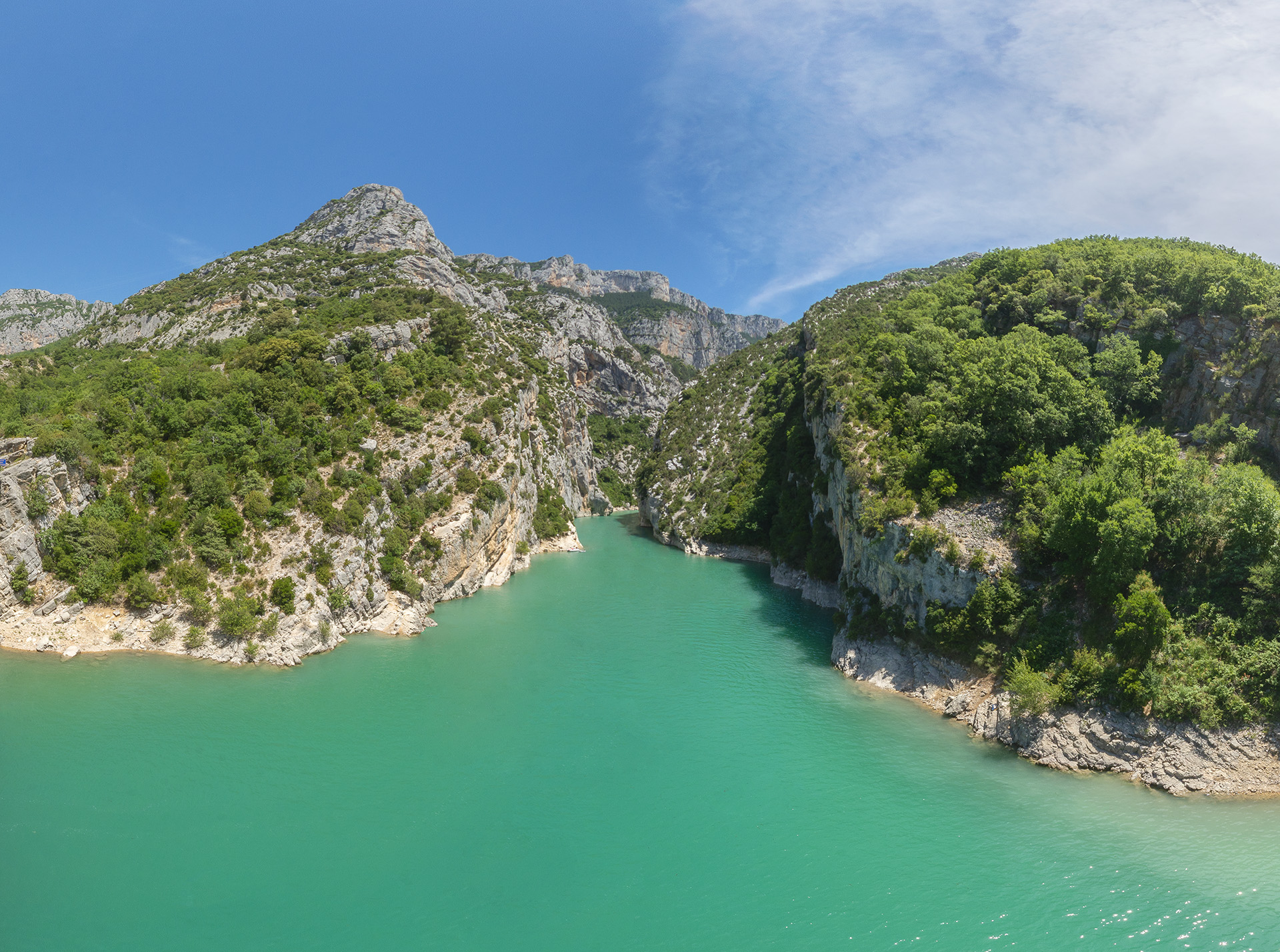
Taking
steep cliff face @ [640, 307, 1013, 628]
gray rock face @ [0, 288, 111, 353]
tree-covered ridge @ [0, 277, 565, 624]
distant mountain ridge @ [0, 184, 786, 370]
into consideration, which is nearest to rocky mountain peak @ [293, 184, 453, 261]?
distant mountain ridge @ [0, 184, 786, 370]

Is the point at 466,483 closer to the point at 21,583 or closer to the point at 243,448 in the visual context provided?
the point at 243,448

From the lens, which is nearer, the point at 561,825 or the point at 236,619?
the point at 561,825

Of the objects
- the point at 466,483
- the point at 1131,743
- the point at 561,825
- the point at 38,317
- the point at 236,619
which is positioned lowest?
the point at 561,825

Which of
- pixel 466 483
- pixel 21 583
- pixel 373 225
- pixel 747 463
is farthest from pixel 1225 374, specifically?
pixel 373 225

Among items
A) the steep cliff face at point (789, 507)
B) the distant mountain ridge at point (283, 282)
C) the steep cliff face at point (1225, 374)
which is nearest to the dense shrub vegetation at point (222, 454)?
the distant mountain ridge at point (283, 282)

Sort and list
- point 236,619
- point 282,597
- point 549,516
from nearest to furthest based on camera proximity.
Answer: point 236,619 → point 282,597 → point 549,516

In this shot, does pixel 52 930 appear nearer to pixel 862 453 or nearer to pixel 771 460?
pixel 862 453

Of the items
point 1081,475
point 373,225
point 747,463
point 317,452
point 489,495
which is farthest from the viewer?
point 373,225
